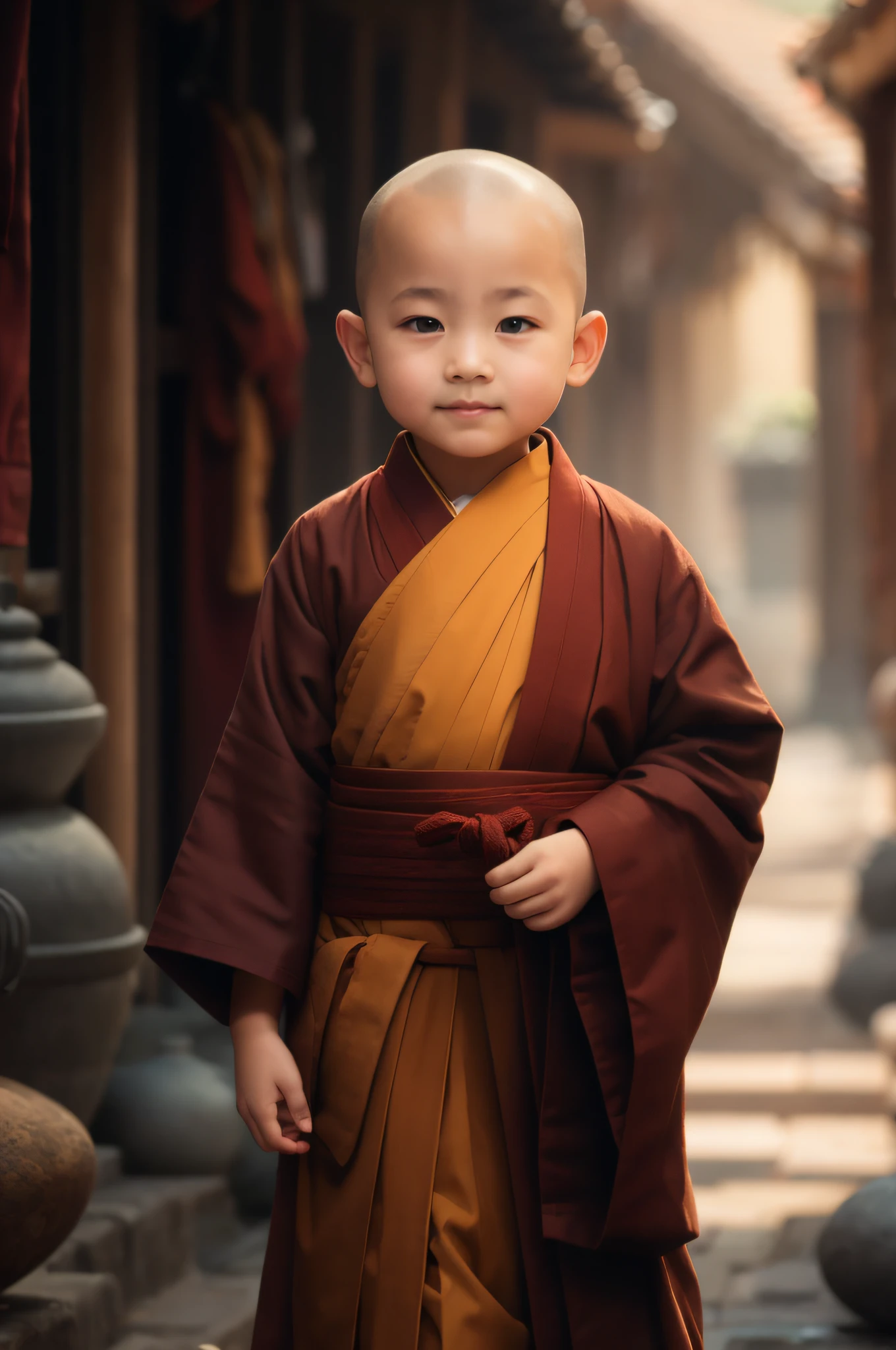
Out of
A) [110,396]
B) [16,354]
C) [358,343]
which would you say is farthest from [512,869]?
[110,396]

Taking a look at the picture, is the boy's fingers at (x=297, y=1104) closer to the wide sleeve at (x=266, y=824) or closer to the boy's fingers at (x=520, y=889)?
the wide sleeve at (x=266, y=824)

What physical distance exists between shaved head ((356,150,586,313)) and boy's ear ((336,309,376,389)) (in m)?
0.05

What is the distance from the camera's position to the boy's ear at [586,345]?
2463mm

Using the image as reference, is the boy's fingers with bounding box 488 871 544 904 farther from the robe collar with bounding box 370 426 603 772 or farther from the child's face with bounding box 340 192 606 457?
the child's face with bounding box 340 192 606 457

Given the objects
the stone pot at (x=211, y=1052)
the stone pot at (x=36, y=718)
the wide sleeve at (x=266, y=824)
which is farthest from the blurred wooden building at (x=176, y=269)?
the wide sleeve at (x=266, y=824)

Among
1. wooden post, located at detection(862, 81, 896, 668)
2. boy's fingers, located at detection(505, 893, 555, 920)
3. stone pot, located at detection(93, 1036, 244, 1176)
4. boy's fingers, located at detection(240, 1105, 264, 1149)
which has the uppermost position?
wooden post, located at detection(862, 81, 896, 668)

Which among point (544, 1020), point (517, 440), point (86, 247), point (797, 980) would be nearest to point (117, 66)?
point (86, 247)

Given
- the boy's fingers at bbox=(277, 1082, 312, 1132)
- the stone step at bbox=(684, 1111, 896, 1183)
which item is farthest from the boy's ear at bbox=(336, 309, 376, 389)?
the stone step at bbox=(684, 1111, 896, 1183)

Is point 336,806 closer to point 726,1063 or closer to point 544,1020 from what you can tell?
point 544,1020

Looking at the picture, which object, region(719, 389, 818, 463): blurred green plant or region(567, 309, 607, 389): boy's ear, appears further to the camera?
region(719, 389, 818, 463): blurred green plant

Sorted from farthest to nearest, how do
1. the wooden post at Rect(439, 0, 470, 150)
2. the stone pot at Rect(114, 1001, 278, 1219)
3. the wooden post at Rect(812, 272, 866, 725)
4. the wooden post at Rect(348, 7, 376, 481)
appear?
the wooden post at Rect(812, 272, 866, 725) → the wooden post at Rect(439, 0, 470, 150) → the wooden post at Rect(348, 7, 376, 481) → the stone pot at Rect(114, 1001, 278, 1219)

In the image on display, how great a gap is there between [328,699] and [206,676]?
337 centimetres

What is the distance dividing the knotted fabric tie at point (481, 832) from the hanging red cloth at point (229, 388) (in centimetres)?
332

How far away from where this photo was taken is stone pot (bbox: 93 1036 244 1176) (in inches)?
163
